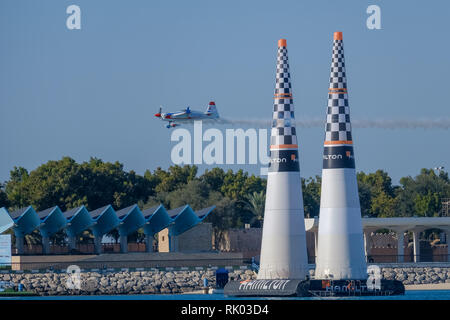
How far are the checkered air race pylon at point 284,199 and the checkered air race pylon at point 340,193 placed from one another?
1.13m

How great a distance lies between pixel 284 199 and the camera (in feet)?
163

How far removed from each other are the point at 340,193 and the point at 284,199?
238 centimetres

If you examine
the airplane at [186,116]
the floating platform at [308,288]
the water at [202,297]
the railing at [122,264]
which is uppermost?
the airplane at [186,116]

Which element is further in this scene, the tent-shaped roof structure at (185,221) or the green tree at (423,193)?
the green tree at (423,193)

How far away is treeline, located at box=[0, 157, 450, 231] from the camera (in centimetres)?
8694

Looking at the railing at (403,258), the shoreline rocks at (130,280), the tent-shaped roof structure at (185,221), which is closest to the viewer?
the shoreline rocks at (130,280)

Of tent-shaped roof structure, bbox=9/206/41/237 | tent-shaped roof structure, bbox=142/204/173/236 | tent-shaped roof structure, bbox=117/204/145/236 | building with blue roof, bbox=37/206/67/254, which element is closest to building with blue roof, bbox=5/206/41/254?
tent-shaped roof structure, bbox=9/206/41/237

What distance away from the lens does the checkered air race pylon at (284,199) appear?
163 feet

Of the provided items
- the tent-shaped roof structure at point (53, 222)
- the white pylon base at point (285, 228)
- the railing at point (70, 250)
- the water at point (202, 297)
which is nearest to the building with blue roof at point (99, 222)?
the tent-shaped roof structure at point (53, 222)

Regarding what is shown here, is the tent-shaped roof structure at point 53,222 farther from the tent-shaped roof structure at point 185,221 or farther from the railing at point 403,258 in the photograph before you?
the railing at point 403,258

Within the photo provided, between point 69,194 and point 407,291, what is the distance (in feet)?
114

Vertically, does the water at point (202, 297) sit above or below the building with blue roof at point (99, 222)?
below

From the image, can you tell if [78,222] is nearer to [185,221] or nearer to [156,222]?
[156,222]
